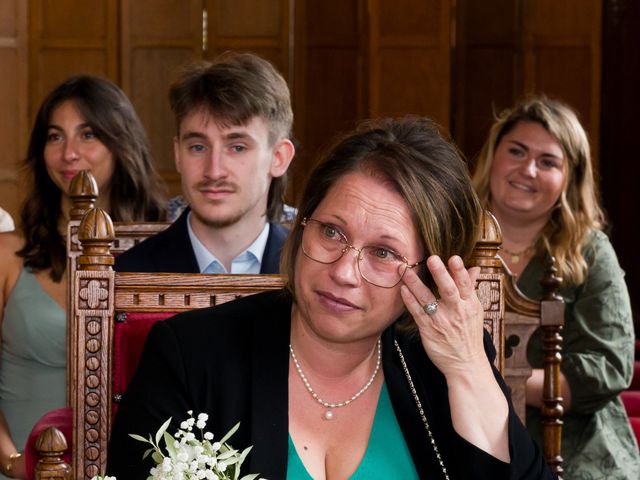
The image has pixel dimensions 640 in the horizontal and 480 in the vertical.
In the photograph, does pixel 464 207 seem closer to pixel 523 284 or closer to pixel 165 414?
pixel 165 414

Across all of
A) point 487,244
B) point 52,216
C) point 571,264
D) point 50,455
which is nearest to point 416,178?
point 487,244

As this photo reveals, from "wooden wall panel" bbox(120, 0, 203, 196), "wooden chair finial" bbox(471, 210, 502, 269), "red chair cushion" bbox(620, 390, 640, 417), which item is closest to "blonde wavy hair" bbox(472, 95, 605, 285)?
"red chair cushion" bbox(620, 390, 640, 417)

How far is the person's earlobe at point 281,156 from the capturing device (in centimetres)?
322

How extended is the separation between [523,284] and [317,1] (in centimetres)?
441

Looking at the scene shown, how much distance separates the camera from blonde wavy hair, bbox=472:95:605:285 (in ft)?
12.6

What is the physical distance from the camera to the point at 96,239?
2363mm

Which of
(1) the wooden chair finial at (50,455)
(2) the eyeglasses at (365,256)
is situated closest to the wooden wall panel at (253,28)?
(2) the eyeglasses at (365,256)

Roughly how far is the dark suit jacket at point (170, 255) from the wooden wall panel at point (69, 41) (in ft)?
15.8

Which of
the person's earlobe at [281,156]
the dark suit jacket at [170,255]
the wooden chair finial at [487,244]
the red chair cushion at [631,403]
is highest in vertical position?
the person's earlobe at [281,156]

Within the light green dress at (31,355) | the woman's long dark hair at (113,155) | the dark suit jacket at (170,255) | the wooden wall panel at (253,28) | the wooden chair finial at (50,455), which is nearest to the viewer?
the wooden chair finial at (50,455)

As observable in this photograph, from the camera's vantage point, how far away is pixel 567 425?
3.65 m

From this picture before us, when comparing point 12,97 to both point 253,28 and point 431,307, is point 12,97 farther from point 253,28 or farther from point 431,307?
point 431,307

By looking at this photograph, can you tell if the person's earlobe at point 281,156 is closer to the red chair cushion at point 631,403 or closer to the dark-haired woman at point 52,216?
the dark-haired woman at point 52,216

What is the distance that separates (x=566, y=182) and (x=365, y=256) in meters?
2.07
